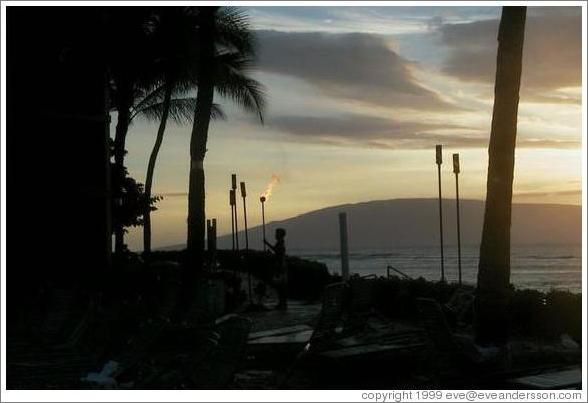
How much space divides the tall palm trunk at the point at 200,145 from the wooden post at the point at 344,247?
7.35 ft

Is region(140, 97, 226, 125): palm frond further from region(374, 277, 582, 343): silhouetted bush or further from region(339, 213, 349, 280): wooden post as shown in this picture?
region(374, 277, 582, 343): silhouetted bush

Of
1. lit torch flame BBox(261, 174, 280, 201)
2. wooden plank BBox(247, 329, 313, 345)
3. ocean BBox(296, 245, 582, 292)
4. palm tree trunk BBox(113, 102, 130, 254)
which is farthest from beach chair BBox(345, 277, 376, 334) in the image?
ocean BBox(296, 245, 582, 292)

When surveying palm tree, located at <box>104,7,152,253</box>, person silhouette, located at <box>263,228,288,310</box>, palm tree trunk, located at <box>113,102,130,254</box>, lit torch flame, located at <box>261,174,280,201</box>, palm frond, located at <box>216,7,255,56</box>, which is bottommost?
person silhouette, located at <box>263,228,288,310</box>

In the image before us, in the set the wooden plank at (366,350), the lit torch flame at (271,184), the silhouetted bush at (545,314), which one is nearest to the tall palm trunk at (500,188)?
the wooden plank at (366,350)

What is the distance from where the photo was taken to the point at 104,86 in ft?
42.4

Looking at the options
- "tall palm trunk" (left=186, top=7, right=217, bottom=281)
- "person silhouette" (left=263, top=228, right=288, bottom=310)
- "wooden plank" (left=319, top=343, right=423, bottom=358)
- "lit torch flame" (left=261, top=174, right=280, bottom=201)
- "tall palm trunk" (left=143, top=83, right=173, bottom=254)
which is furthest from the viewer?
"tall palm trunk" (left=143, top=83, right=173, bottom=254)

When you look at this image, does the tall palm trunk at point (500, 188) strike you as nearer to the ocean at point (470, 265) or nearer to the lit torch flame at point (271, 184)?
the lit torch flame at point (271, 184)

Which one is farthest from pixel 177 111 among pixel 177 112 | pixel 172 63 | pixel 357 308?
pixel 357 308

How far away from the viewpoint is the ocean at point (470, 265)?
48.6 metres

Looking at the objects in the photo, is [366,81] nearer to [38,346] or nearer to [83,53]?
[83,53]

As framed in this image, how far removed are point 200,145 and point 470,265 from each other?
47.7m

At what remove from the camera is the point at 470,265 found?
58.3 metres

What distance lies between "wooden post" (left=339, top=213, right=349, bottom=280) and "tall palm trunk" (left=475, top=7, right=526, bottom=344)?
430 cm

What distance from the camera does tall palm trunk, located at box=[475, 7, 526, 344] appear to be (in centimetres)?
737
